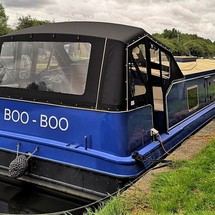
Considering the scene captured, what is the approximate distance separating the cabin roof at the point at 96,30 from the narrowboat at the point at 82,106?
0.01m

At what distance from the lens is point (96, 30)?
4.53 meters

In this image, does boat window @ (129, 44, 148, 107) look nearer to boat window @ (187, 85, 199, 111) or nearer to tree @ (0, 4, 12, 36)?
boat window @ (187, 85, 199, 111)

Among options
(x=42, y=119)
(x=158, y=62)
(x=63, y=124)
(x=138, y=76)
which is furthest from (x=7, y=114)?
(x=158, y=62)

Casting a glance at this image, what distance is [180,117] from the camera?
596 centimetres

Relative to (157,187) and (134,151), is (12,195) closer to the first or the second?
(134,151)

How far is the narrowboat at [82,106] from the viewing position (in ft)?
13.6

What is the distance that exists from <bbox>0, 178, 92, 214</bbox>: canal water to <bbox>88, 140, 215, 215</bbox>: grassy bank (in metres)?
1.09

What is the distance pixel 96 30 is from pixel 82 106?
103 centimetres

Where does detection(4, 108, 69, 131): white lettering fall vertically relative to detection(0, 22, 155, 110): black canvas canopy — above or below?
below

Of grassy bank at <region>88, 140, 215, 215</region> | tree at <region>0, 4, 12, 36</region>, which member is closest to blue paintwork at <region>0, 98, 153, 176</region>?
grassy bank at <region>88, 140, 215, 215</region>

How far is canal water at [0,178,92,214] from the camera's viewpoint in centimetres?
449

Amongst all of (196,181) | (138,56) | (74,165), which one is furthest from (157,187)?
(138,56)

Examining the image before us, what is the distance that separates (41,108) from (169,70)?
86.6 inches

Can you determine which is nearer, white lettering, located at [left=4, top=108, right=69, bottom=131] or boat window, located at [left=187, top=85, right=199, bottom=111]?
white lettering, located at [left=4, top=108, right=69, bottom=131]
